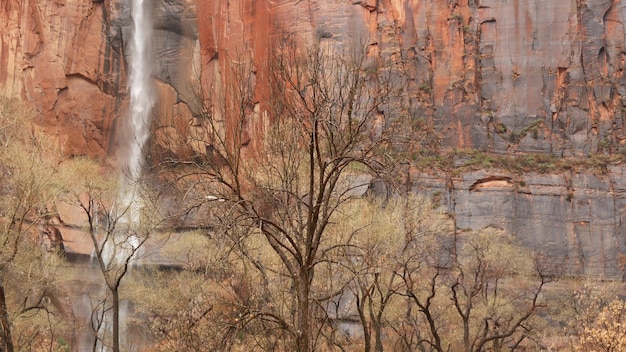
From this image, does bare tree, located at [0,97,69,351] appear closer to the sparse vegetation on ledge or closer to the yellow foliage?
the yellow foliage

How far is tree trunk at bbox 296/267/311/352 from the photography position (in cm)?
1185

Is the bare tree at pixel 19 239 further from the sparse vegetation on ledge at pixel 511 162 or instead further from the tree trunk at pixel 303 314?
the sparse vegetation on ledge at pixel 511 162

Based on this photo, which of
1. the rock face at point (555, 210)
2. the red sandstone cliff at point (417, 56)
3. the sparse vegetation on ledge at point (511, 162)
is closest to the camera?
the rock face at point (555, 210)

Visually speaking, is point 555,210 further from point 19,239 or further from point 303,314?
point 303,314

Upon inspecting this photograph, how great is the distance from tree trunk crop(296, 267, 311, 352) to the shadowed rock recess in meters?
29.0

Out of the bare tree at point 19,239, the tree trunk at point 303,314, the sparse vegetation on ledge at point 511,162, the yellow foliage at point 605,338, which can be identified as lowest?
the yellow foliage at point 605,338

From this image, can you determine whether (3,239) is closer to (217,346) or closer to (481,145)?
(217,346)

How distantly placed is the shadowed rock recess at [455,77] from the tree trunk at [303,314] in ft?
95.0

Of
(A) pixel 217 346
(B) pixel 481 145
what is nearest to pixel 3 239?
(A) pixel 217 346

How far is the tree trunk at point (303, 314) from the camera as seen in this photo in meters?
11.9

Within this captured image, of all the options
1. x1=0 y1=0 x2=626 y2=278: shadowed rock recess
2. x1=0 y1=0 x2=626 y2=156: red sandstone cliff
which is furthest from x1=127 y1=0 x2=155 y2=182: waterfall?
x1=0 y1=0 x2=626 y2=156: red sandstone cliff

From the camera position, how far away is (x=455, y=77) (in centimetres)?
4481

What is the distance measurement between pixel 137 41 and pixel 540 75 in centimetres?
2762

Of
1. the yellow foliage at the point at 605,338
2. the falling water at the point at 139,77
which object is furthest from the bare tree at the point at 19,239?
the falling water at the point at 139,77
